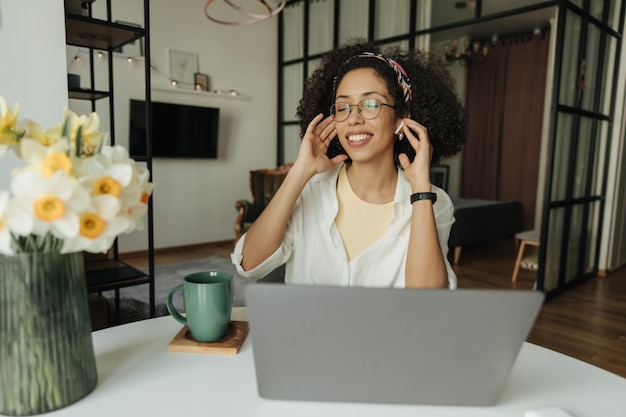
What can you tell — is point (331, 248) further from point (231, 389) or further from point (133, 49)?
point (133, 49)

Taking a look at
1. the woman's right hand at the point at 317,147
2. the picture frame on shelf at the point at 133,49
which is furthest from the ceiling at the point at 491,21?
the woman's right hand at the point at 317,147

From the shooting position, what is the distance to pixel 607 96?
12.9ft

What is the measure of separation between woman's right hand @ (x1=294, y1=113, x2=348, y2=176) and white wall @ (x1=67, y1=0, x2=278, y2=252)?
3447 mm

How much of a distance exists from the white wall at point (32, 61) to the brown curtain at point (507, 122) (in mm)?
6081

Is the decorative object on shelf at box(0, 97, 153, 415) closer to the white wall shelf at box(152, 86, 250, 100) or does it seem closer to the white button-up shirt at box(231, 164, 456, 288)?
the white button-up shirt at box(231, 164, 456, 288)

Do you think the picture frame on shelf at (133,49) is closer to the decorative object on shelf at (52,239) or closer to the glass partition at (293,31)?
the glass partition at (293,31)

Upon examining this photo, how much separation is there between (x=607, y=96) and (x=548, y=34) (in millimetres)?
2452

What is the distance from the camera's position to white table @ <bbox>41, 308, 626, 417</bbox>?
595 millimetres

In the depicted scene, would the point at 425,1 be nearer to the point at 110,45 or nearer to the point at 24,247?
the point at 110,45

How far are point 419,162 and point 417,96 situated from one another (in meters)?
0.30

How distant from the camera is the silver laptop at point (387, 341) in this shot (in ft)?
1.69

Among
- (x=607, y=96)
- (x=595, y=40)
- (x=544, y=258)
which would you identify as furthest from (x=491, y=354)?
(x=607, y=96)

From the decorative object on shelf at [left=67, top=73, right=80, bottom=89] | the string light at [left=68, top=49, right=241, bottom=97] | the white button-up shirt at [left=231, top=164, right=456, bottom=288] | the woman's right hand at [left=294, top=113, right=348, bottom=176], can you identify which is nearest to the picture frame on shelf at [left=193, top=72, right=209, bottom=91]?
the string light at [left=68, top=49, right=241, bottom=97]

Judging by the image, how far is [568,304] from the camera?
3273 millimetres
